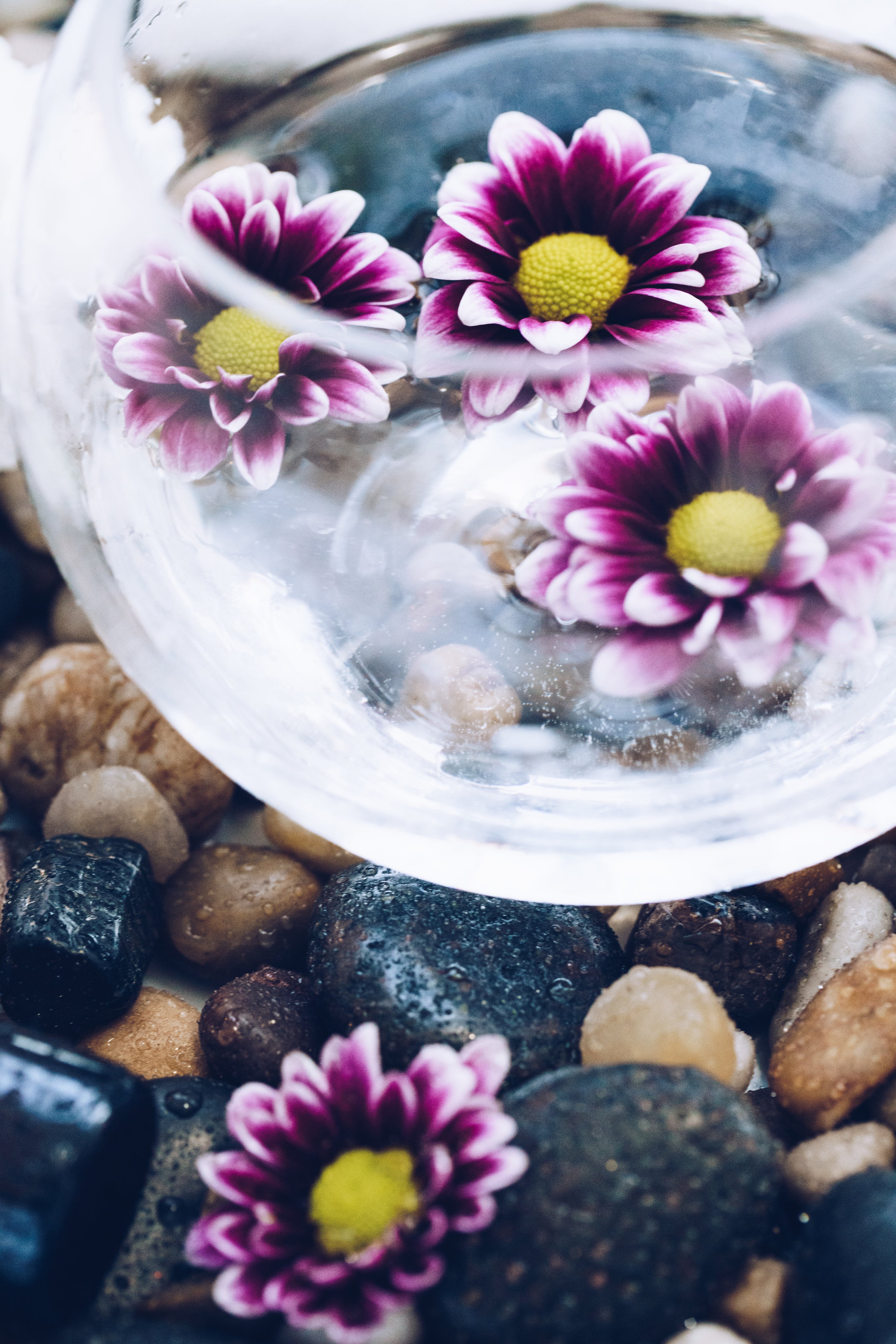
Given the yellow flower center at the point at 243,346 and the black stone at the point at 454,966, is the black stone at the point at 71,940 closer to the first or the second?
the black stone at the point at 454,966

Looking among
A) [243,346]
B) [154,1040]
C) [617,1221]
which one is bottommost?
[154,1040]

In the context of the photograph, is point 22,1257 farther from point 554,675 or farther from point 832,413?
point 832,413

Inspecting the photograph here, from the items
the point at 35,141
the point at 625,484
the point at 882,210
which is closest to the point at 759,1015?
the point at 625,484

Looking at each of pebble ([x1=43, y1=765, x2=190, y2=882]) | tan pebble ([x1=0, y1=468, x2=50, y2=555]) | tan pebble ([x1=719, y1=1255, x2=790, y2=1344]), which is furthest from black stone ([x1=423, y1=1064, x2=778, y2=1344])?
tan pebble ([x1=0, y1=468, x2=50, y2=555])

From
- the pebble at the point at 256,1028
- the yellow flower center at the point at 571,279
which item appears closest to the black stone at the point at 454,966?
the pebble at the point at 256,1028

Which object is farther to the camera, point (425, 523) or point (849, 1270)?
point (425, 523)

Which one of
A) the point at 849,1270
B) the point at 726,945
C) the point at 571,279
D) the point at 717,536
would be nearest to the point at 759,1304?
the point at 849,1270

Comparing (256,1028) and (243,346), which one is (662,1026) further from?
(243,346)
